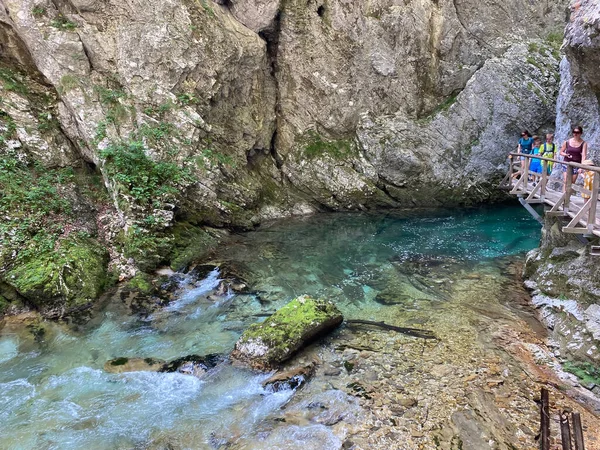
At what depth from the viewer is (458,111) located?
729 inches

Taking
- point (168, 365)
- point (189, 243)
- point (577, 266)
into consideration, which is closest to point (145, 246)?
point (189, 243)

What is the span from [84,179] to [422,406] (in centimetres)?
1308

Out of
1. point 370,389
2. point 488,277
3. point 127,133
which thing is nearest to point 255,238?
point 127,133

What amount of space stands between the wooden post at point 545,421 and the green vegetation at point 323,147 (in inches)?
586

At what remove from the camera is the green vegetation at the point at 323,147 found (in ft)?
64.1

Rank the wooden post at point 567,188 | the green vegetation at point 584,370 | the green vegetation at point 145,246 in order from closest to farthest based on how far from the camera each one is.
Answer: the green vegetation at point 584,370 → the wooden post at point 567,188 → the green vegetation at point 145,246

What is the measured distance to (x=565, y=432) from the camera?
5.38 metres

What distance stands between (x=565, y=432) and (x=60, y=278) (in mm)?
10990

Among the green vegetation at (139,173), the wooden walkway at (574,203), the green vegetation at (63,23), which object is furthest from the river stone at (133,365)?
the green vegetation at (63,23)

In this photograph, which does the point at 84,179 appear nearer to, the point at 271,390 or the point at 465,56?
the point at 271,390

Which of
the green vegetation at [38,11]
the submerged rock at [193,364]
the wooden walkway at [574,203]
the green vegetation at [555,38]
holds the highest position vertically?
the green vegetation at [555,38]

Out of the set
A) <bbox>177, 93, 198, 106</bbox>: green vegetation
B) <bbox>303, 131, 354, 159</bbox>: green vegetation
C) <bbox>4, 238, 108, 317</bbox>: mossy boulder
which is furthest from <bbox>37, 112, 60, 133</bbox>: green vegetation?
<bbox>303, 131, 354, 159</bbox>: green vegetation

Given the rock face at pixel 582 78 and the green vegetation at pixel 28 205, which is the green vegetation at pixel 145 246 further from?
the rock face at pixel 582 78

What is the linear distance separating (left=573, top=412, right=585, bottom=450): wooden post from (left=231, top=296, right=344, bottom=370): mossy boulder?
4419 millimetres
